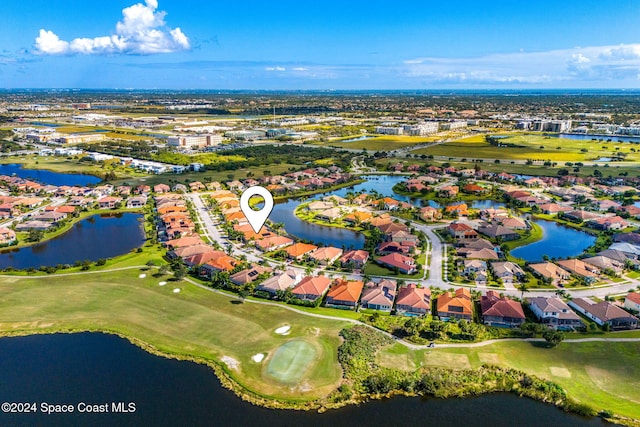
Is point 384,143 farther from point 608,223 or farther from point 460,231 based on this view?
point 460,231

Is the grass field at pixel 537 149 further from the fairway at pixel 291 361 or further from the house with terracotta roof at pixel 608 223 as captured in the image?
the fairway at pixel 291 361

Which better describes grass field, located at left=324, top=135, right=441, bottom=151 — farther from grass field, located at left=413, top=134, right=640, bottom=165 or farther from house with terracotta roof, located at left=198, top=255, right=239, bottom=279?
house with terracotta roof, located at left=198, top=255, right=239, bottom=279

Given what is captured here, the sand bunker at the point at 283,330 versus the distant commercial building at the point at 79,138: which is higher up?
the distant commercial building at the point at 79,138

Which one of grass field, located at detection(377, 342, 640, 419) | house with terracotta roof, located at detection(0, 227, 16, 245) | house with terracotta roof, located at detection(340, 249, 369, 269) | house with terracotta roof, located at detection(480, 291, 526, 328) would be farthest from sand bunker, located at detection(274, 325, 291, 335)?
house with terracotta roof, located at detection(0, 227, 16, 245)

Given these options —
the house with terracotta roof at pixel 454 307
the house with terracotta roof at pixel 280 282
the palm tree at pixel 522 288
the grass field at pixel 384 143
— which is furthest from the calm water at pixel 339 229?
the grass field at pixel 384 143

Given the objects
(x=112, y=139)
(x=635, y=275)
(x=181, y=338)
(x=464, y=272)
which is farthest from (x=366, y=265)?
(x=112, y=139)

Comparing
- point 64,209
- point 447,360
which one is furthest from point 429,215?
point 64,209
